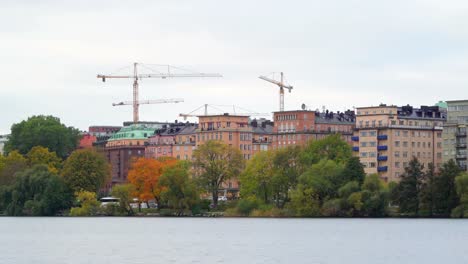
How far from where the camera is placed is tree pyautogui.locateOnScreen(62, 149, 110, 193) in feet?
506

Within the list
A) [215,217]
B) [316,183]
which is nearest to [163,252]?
[316,183]

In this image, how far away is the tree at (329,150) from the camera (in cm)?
14588

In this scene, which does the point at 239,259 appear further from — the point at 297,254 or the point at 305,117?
the point at 305,117

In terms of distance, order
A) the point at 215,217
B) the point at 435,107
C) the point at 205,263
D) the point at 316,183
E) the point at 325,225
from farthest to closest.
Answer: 1. the point at 435,107
2. the point at 215,217
3. the point at 316,183
4. the point at 325,225
5. the point at 205,263

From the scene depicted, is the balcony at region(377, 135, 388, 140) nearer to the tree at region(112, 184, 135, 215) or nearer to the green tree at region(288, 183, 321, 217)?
the tree at region(112, 184, 135, 215)

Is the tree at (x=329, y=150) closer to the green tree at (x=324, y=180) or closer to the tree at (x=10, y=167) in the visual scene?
the green tree at (x=324, y=180)

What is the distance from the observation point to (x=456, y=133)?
527 feet

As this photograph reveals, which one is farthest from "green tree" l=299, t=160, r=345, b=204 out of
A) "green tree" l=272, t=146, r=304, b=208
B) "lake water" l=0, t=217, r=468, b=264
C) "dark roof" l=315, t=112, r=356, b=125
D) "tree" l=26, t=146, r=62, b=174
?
"dark roof" l=315, t=112, r=356, b=125

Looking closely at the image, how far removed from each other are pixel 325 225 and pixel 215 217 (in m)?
31.1

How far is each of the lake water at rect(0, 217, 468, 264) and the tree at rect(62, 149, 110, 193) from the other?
23896mm

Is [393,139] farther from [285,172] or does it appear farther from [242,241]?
[242,241]

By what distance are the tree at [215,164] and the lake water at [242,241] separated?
1879 centimetres

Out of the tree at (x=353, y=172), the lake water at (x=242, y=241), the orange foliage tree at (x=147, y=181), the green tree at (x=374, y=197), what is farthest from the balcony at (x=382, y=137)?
the lake water at (x=242, y=241)

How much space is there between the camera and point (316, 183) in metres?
131
